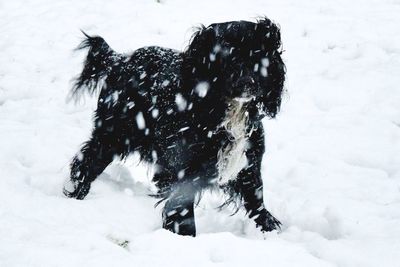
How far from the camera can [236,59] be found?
8.07 ft

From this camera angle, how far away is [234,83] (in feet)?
7.93

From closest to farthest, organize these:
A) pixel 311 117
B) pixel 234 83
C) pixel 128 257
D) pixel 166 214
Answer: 1. pixel 128 257
2. pixel 234 83
3. pixel 166 214
4. pixel 311 117

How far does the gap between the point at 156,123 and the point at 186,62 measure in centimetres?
51

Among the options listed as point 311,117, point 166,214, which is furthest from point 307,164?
point 166,214

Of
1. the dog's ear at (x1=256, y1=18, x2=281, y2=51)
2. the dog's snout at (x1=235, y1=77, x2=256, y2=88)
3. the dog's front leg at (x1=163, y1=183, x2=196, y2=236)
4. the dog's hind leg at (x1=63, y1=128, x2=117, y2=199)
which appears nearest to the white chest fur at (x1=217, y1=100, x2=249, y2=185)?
the dog's snout at (x1=235, y1=77, x2=256, y2=88)

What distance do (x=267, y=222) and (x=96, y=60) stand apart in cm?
171

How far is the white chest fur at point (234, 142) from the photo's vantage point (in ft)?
8.23

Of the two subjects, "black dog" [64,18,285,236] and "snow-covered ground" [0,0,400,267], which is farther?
"black dog" [64,18,285,236]

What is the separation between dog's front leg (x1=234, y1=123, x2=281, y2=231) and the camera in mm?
2803

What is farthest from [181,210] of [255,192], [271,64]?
[271,64]

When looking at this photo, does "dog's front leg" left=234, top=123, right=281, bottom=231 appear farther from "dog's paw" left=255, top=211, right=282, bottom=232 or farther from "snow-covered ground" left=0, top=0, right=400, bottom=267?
"snow-covered ground" left=0, top=0, right=400, bottom=267

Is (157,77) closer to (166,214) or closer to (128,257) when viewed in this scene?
(166,214)

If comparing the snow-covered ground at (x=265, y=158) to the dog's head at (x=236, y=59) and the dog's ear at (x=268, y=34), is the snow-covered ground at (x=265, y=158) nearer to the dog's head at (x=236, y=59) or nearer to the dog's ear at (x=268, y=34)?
the dog's head at (x=236, y=59)

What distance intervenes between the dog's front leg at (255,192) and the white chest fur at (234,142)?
0.15 meters
